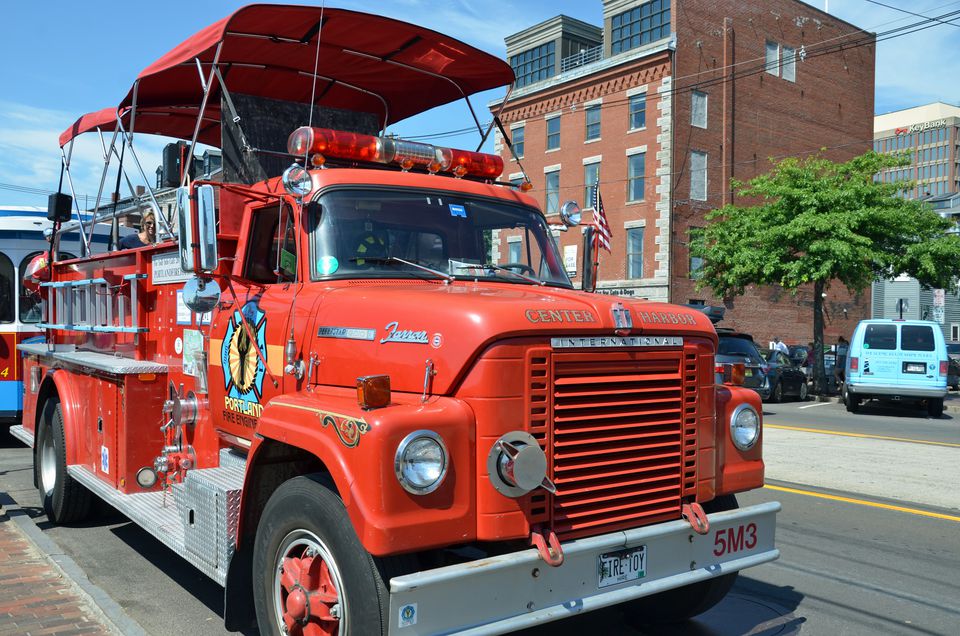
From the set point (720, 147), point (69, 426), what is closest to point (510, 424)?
point (69, 426)

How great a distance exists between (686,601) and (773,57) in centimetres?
3988

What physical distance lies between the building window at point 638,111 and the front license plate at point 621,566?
113 feet

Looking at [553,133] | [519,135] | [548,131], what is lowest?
[553,133]

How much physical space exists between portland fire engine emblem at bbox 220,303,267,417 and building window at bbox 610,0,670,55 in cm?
3442

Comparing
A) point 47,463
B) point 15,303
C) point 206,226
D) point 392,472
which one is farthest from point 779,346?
point 392,472

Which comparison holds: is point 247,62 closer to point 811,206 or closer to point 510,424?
point 510,424

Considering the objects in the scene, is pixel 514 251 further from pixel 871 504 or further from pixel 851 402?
pixel 851 402

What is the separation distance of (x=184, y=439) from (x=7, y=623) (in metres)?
1.54

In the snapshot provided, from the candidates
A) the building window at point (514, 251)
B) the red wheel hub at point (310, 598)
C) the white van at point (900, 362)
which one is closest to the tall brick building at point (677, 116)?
the white van at point (900, 362)

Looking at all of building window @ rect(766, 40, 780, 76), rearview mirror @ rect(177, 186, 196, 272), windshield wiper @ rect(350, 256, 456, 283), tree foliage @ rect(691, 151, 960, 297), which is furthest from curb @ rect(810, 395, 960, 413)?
rearview mirror @ rect(177, 186, 196, 272)

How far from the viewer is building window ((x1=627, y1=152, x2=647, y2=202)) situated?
36.8 meters

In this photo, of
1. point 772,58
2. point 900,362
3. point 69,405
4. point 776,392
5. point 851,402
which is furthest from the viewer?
point 772,58

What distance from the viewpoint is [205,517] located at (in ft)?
15.4

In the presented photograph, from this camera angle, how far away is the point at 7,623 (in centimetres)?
498
